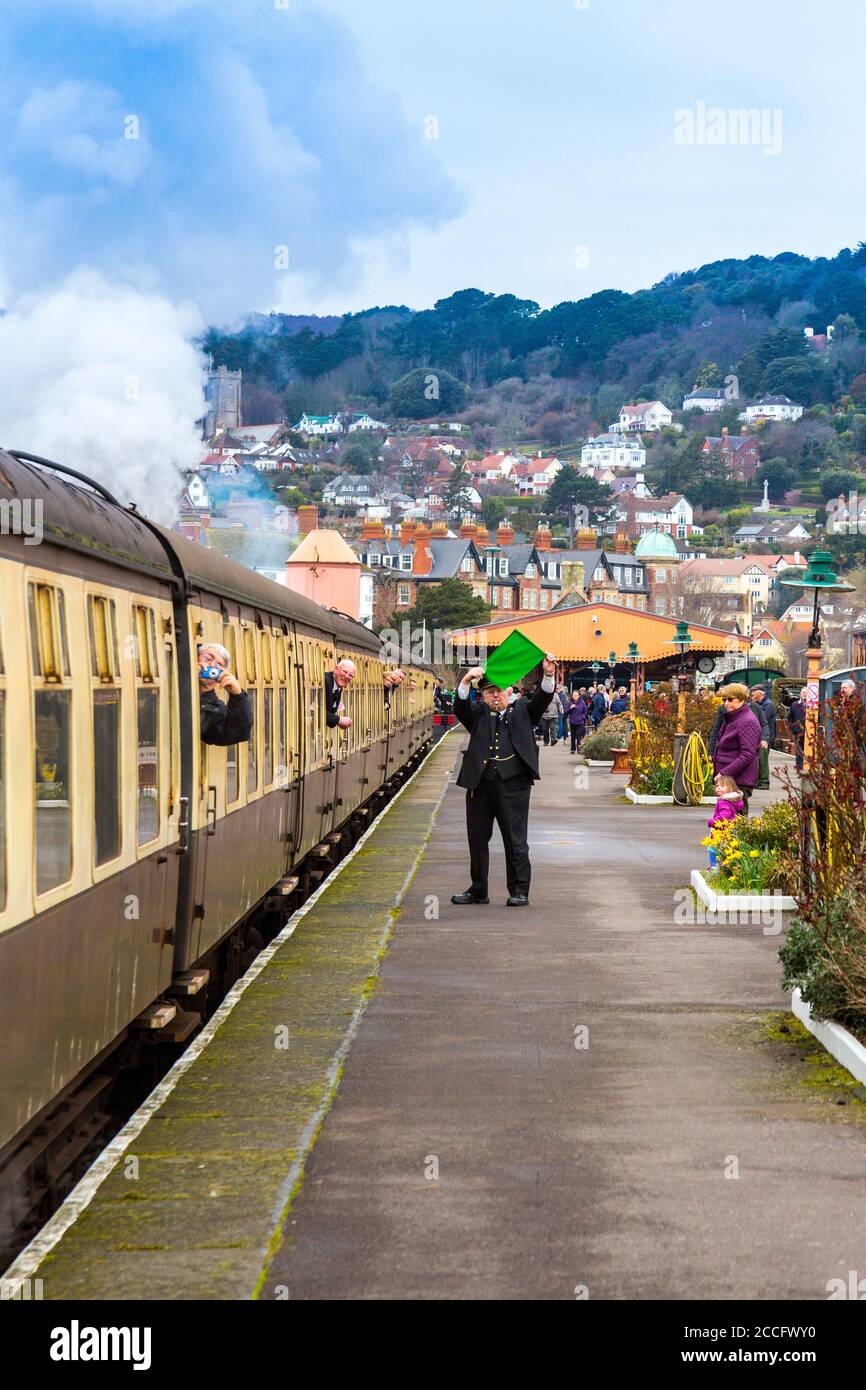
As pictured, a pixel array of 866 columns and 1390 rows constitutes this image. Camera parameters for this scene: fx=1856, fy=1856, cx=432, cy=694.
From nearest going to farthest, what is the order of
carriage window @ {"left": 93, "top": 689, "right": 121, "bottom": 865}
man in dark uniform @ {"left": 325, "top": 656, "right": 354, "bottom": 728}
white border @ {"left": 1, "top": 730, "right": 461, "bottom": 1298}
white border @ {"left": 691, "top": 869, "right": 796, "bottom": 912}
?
white border @ {"left": 1, "top": 730, "right": 461, "bottom": 1298} → carriage window @ {"left": 93, "top": 689, "right": 121, "bottom": 865} → white border @ {"left": 691, "top": 869, "right": 796, "bottom": 912} → man in dark uniform @ {"left": 325, "top": 656, "right": 354, "bottom": 728}

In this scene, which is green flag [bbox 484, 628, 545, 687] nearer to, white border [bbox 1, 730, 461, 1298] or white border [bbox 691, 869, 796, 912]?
white border [bbox 691, 869, 796, 912]

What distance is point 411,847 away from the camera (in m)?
21.0

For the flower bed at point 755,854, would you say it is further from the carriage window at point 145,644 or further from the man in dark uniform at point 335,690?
the carriage window at point 145,644

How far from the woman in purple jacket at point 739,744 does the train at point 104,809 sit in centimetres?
545

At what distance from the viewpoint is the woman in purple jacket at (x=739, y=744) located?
57.2 ft

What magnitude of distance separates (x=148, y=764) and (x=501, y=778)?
709 cm

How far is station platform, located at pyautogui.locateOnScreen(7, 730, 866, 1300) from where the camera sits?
19.1 ft

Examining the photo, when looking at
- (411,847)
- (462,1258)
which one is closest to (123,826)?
(462,1258)

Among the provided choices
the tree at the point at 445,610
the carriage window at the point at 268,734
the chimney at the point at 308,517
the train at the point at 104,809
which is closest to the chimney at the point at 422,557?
the tree at the point at 445,610

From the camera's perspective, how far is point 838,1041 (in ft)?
29.4

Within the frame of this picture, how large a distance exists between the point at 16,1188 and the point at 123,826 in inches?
63.5

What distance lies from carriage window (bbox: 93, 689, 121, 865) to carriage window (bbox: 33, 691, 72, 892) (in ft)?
1.77

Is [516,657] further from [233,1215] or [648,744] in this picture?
[648,744]

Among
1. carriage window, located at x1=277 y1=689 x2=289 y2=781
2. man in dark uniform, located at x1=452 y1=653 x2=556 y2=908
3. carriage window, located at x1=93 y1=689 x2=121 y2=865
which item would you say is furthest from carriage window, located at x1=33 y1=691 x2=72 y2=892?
man in dark uniform, located at x1=452 y1=653 x2=556 y2=908
